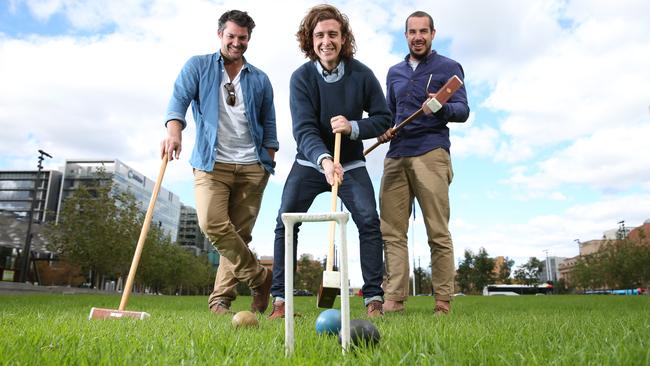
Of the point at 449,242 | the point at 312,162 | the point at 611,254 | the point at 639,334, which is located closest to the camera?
the point at 639,334

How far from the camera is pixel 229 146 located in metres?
5.15

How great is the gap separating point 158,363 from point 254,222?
3.63m

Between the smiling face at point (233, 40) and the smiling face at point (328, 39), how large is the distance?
940 mm

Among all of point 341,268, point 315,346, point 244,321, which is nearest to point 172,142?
point 244,321

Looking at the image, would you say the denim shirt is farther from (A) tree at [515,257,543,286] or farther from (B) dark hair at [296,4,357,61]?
(A) tree at [515,257,543,286]

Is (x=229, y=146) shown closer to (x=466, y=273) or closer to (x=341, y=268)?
(x=341, y=268)

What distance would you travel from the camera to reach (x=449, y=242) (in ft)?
16.3

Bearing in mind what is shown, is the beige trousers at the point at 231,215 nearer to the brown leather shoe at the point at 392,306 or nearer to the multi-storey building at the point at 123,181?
the brown leather shoe at the point at 392,306

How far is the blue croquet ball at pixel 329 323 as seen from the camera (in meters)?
2.49

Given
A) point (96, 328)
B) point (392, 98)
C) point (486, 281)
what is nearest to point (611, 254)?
point (486, 281)

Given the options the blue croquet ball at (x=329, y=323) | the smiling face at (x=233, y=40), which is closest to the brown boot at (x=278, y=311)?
the blue croquet ball at (x=329, y=323)

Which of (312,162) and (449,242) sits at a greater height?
(312,162)

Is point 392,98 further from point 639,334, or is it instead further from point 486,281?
point 486,281

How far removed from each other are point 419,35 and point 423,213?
5.58 feet
